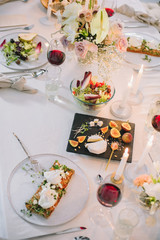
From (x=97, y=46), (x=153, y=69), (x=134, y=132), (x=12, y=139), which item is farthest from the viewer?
(x=153, y=69)

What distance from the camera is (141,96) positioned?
1.77m

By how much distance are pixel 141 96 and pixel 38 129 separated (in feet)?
2.22

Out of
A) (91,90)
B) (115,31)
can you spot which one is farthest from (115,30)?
(91,90)

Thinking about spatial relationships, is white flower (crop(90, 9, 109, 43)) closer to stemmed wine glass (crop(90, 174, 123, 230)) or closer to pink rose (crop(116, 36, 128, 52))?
pink rose (crop(116, 36, 128, 52))

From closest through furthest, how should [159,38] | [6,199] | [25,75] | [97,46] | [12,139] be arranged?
1. [6,199]
2. [12,139]
3. [97,46]
4. [25,75]
5. [159,38]

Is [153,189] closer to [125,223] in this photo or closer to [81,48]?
[125,223]

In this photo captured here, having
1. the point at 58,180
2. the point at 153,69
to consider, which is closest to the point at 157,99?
the point at 153,69

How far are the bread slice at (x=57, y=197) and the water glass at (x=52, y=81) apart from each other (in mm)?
507

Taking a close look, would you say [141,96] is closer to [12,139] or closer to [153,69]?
[153,69]

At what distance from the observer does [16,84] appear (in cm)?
166

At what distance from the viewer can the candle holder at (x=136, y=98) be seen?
1.73 metres

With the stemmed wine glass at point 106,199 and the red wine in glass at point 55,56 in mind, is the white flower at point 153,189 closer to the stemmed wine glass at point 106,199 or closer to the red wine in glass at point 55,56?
the stemmed wine glass at point 106,199

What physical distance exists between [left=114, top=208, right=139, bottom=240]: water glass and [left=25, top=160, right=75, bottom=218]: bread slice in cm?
27

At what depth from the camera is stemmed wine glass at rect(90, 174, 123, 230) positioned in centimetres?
113
